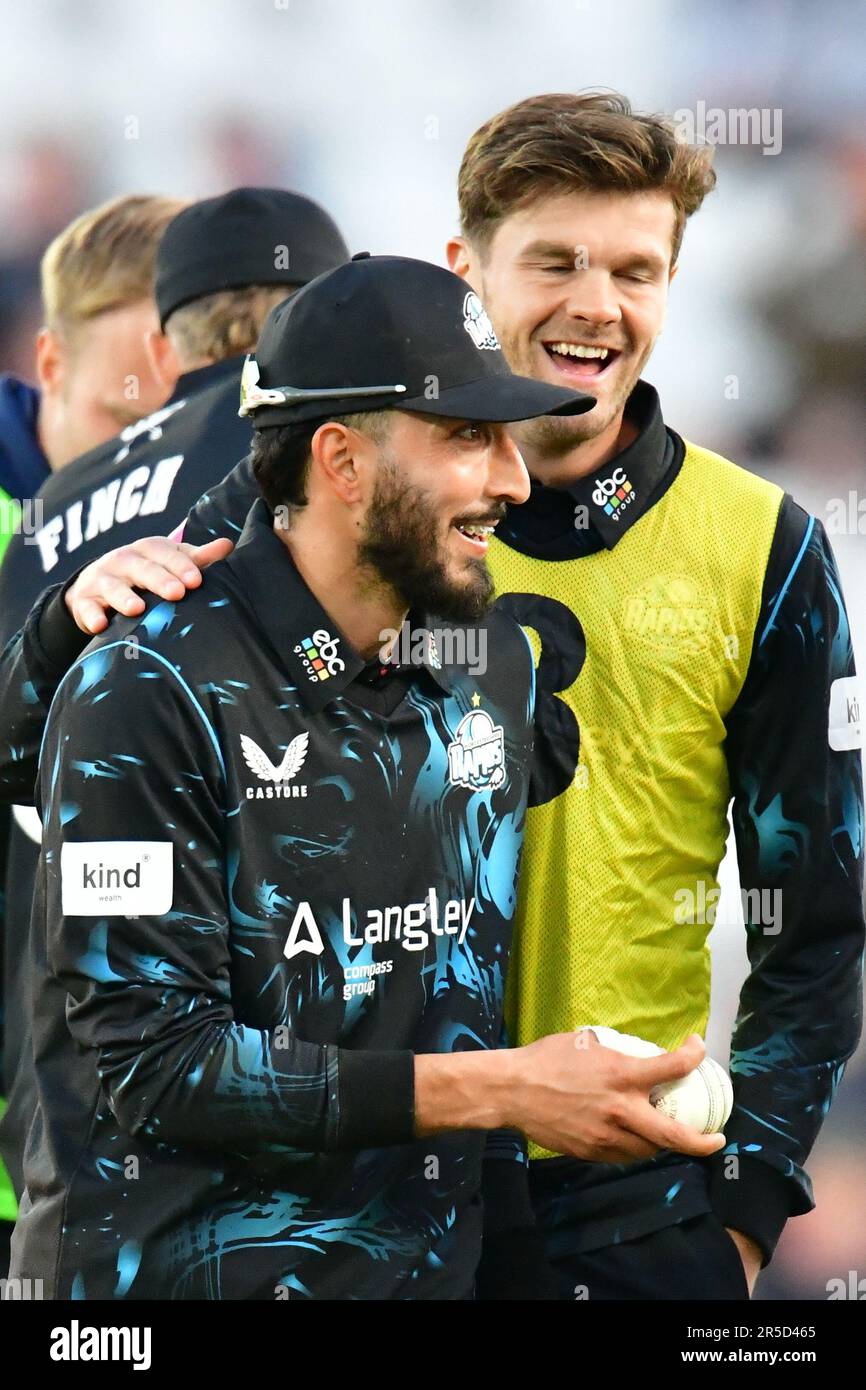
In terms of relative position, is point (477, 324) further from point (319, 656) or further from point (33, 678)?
point (33, 678)

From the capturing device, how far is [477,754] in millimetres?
2566

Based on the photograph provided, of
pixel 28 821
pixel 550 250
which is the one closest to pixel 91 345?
pixel 28 821

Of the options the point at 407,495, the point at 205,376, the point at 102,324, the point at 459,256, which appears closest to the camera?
the point at 407,495

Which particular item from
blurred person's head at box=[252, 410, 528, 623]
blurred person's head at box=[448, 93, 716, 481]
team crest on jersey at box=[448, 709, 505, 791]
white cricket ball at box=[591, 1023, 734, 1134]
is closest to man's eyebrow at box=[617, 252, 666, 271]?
blurred person's head at box=[448, 93, 716, 481]

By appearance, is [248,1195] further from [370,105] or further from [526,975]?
[370,105]

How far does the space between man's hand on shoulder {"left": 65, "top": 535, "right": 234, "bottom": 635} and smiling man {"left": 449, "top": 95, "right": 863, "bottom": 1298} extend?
550 mm

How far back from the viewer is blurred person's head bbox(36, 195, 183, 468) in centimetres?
473

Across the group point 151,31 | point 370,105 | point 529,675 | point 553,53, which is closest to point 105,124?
point 151,31

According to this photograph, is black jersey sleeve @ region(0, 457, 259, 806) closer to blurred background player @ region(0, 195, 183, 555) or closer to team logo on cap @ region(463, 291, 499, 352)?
team logo on cap @ region(463, 291, 499, 352)

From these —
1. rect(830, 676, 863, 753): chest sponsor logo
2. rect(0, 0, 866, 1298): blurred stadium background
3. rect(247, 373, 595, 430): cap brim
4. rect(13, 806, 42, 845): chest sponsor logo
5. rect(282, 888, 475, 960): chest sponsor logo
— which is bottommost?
rect(282, 888, 475, 960): chest sponsor logo

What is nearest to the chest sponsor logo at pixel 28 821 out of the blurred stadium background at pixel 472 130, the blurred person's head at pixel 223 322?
the blurred person's head at pixel 223 322

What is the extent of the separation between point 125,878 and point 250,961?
0.19m

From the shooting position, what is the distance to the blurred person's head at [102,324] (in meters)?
4.73

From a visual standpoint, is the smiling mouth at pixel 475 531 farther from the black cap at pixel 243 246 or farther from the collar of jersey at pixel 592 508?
the black cap at pixel 243 246
